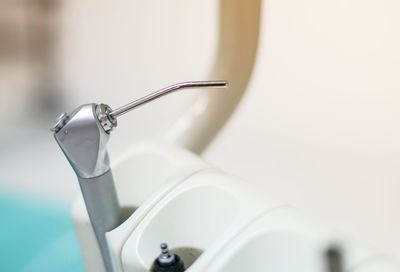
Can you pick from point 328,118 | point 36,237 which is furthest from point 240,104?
point 36,237

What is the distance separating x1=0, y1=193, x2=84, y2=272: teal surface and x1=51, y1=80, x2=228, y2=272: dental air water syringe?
488 millimetres

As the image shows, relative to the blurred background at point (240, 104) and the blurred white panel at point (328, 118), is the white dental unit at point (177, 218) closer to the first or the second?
the blurred background at point (240, 104)

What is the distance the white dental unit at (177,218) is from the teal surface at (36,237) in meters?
0.44

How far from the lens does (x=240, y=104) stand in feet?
3.59

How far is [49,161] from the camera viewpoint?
52.6 inches

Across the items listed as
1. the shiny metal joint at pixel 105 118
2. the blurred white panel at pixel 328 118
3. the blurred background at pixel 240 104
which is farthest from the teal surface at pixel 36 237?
the shiny metal joint at pixel 105 118

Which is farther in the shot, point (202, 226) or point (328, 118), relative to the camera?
point (328, 118)

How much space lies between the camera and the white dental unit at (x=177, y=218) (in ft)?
1.77

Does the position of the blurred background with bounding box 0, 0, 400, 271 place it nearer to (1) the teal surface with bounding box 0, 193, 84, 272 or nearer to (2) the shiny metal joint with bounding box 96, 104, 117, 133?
(1) the teal surface with bounding box 0, 193, 84, 272

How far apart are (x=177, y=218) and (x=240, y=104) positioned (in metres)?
0.49

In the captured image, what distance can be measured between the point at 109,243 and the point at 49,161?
0.77 meters

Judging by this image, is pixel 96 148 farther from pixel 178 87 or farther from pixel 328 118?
pixel 328 118

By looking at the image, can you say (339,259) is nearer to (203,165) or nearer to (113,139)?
(203,165)

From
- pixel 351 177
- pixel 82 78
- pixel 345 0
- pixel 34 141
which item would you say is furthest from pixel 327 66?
pixel 34 141
